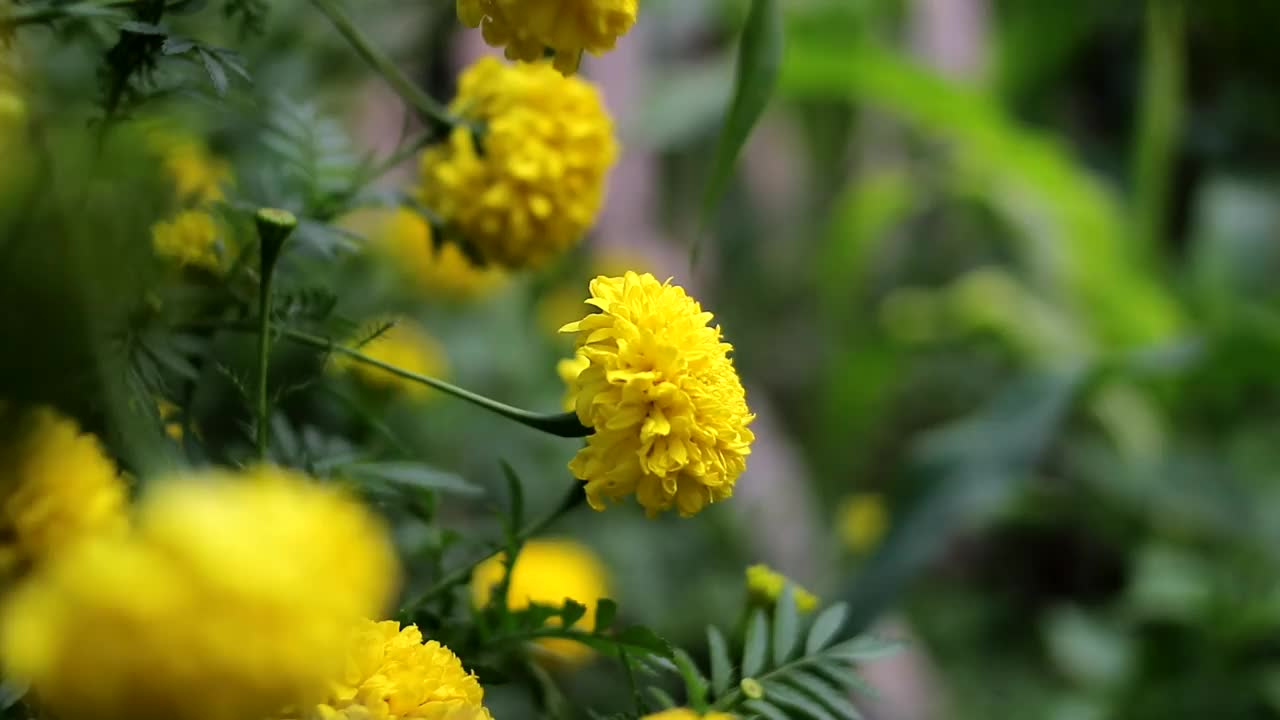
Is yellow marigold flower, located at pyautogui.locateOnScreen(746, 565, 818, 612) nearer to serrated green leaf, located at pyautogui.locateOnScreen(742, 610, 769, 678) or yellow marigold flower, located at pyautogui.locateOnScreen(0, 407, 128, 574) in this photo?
serrated green leaf, located at pyautogui.locateOnScreen(742, 610, 769, 678)

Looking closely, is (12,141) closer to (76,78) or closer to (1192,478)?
(76,78)

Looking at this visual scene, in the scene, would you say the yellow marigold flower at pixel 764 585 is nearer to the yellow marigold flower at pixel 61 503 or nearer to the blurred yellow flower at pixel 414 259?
the yellow marigold flower at pixel 61 503

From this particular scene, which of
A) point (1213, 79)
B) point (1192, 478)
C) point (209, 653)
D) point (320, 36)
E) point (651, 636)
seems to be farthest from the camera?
point (1213, 79)

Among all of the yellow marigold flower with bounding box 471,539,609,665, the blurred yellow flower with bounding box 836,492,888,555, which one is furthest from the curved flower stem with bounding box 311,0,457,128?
the blurred yellow flower with bounding box 836,492,888,555

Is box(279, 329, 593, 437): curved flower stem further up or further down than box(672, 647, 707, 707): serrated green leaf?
further up

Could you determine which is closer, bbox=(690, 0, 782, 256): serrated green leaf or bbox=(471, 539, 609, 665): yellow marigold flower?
bbox=(690, 0, 782, 256): serrated green leaf

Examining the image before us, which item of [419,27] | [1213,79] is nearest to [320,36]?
[419,27]
